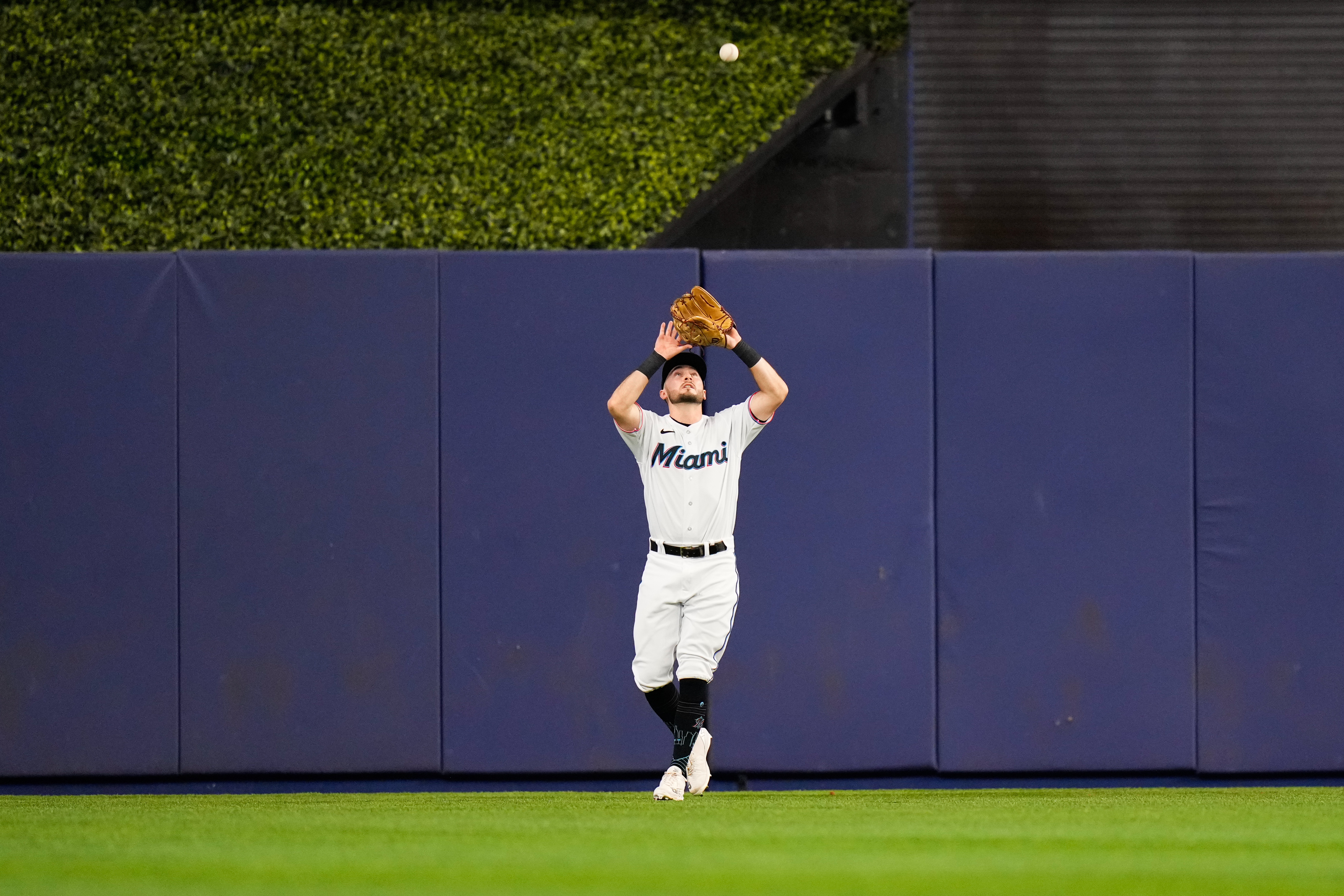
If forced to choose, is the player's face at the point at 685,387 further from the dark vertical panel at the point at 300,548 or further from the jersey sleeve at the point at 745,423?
the dark vertical panel at the point at 300,548

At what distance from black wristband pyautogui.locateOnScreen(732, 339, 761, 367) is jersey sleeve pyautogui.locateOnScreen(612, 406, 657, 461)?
0.42 meters

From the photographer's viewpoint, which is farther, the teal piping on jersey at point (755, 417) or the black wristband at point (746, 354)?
the teal piping on jersey at point (755, 417)

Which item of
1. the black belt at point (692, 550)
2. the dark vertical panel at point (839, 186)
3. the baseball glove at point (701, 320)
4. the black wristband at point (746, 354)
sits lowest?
the black belt at point (692, 550)

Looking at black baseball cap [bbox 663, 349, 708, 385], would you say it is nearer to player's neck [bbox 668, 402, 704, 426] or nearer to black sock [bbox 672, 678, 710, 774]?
player's neck [bbox 668, 402, 704, 426]

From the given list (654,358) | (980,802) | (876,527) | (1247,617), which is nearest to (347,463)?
(654,358)

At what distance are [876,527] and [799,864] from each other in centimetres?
289

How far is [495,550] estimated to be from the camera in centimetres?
583

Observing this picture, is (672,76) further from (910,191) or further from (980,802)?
(980,802)

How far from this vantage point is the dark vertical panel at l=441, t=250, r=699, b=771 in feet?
19.1

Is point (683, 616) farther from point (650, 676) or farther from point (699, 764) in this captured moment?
point (699, 764)

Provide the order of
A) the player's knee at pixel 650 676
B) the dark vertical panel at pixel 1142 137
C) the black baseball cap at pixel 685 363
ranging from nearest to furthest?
1. the player's knee at pixel 650 676
2. the black baseball cap at pixel 685 363
3. the dark vertical panel at pixel 1142 137

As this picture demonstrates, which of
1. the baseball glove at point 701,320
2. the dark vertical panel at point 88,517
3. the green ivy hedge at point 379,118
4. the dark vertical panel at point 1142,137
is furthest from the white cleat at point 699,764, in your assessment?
the dark vertical panel at point 1142,137

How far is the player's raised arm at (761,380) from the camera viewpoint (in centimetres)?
464

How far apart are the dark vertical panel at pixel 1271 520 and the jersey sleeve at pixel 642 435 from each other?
281 centimetres
